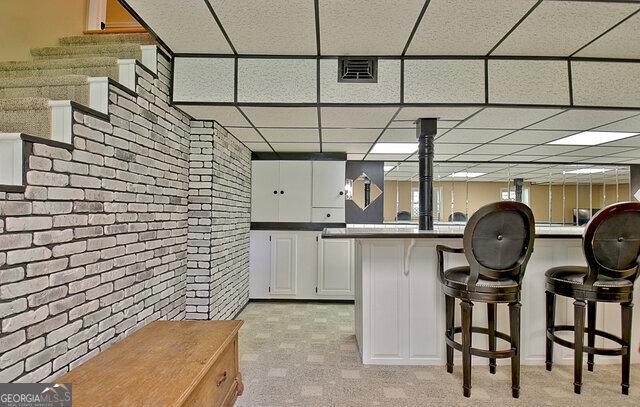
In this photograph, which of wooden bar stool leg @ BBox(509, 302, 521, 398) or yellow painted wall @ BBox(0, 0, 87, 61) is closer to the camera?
wooden bar stool leg @ BBox(509, 302, 521, 398)

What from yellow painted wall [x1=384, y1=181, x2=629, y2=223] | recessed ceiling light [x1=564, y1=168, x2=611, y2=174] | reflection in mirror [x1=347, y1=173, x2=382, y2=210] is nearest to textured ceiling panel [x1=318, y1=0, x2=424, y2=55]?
reflection in mirror [x1=347, y1=173, x2=382, y2=210]

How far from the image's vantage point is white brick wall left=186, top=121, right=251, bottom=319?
3.14 m

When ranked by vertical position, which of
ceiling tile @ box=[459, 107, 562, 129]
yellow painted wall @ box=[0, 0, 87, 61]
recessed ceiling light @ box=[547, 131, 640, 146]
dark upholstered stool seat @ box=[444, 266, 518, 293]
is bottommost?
dark upholstered stool seat @ box=[444, 266, 518, 293]

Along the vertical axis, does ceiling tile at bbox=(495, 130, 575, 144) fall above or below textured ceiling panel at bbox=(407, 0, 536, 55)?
below

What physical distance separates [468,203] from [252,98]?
302 inches

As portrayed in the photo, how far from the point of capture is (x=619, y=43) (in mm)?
2422

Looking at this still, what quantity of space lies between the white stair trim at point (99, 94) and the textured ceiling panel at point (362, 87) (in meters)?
1.52

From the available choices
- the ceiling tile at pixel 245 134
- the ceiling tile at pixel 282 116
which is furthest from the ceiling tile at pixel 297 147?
the ceiling tile at pixel 282 116

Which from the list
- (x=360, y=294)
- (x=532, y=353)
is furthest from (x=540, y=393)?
(x=360, y=294)

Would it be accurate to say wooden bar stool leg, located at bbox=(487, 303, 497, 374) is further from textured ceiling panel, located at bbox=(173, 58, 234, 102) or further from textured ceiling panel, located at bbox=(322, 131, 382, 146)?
textured ceiling panel, located at bbox=(173, 58, 234, 102)

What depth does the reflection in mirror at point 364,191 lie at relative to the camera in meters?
5.62

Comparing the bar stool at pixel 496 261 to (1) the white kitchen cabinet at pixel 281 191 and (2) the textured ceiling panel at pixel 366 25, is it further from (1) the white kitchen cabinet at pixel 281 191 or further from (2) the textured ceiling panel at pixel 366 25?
(1) the white kitchen cabinet at pixel 281 191

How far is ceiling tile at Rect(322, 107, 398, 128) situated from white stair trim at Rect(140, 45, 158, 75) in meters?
A: 1.35

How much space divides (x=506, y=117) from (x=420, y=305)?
6.34ft
